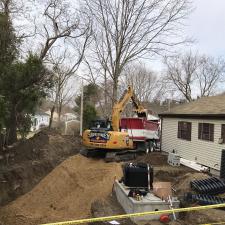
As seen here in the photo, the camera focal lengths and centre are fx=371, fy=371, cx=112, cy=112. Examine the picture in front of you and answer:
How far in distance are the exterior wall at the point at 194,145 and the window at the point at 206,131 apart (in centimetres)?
17

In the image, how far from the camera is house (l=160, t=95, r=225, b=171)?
17.3 meters

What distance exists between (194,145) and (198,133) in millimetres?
771

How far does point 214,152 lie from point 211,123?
1420 mm

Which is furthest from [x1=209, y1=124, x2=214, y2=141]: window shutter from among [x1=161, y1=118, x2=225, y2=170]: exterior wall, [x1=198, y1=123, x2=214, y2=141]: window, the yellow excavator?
the yellow excavator

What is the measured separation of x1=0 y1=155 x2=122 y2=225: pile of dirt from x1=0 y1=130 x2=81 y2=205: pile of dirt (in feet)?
1.71

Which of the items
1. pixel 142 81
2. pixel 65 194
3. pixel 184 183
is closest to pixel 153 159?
pixel 65 194

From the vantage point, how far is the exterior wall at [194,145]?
17.3 meters

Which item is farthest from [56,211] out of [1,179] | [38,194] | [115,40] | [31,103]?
[115,40]

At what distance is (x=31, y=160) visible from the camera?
1995 centimetres

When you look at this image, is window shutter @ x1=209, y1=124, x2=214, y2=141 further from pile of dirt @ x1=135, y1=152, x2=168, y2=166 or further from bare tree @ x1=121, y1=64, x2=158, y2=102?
bare tree @ x1=121, y1=64, x2=158, y2=102

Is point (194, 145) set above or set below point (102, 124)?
below

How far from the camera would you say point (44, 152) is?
21016 mm

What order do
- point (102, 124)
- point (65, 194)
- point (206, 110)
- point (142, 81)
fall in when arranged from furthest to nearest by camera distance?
1. point (142, 81)
2. point (102, 124)
3. point (206, 110)
4. point (65, 194)

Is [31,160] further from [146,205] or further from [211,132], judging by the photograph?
[146,205]
